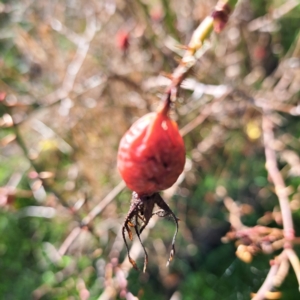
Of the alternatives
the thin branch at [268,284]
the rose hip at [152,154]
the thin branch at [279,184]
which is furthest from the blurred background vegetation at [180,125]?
the rose hip at [152,154]

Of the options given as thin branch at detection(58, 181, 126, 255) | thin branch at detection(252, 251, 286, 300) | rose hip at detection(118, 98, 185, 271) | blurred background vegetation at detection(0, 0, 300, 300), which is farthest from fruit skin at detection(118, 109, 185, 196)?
blurred background vegetation at detection(0, 0, 300, 300)

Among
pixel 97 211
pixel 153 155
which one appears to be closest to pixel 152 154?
pixel 153 155

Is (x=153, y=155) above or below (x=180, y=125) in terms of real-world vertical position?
above

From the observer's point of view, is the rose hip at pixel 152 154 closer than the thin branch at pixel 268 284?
Yes

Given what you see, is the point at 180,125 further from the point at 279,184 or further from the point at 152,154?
the point at 152,154

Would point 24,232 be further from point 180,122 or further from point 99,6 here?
point 99,6

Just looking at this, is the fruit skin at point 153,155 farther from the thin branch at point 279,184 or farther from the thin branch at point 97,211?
the thin branch at point 97,211
